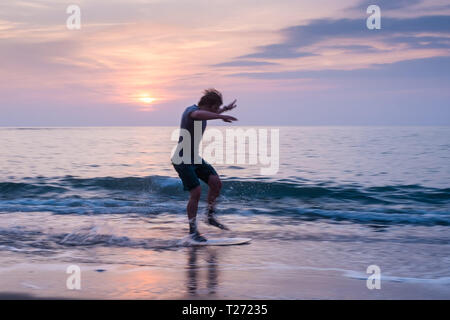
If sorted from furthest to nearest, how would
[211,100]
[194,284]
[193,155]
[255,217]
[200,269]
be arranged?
[255,217]
[193,155]
[211,100]
[200,269]
[194,284]

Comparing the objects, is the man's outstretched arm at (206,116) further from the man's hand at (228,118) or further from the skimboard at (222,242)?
the skimboard at (222,242)

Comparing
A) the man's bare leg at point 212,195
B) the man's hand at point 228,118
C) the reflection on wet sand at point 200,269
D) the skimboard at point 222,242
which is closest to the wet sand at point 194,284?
the reflection on wet sand at point 200,269

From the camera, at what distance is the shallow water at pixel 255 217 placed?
18.1ft

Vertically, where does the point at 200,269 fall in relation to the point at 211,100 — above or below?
below

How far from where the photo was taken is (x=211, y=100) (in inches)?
266

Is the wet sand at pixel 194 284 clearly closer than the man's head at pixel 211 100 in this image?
Yes

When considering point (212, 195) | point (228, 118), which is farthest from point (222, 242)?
point (228, 118)

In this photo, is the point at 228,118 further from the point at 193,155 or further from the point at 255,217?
the point at 255,217

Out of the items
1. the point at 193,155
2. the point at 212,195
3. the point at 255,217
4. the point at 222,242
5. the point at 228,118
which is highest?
the point at 228,118

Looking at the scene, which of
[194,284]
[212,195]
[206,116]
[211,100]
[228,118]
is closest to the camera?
[194,284]

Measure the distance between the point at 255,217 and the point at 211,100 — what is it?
2954 millimetres

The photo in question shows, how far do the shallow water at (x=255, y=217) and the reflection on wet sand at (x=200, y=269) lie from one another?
0.22 feet

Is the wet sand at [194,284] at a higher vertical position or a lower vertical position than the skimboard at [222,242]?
higher
